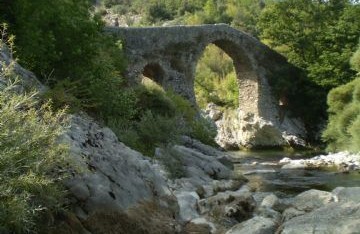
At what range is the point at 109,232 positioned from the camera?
5418 mm

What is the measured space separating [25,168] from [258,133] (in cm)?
2681

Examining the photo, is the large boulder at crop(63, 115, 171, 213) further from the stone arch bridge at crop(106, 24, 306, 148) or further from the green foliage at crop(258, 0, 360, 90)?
the green foliage at crop(258, 0, 360, 90)

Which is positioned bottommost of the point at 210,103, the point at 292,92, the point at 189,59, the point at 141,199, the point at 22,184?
the point at 210,103

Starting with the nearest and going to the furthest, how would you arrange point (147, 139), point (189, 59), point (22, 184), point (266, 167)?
point (22, 184)
point (147, 139)
point (266, 167)
point (189, 59)

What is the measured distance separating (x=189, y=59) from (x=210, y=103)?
26.9 feet

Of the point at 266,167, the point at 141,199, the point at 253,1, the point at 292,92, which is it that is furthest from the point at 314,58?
the point at 253,1

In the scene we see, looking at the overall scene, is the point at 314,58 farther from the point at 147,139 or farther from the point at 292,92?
the point at 147,139

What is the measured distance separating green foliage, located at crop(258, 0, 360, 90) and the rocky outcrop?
3.28 metres

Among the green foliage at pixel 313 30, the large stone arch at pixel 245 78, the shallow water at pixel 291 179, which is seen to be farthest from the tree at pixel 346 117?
the large stone arch at pixel 245 78

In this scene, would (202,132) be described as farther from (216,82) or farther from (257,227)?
(216,82)

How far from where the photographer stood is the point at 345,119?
70.1ft

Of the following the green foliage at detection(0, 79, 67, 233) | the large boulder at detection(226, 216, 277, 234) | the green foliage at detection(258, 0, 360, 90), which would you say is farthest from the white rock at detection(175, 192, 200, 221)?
the green foliage at detection(258, 0, 360, 90)

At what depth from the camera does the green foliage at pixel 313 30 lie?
92.2 feet

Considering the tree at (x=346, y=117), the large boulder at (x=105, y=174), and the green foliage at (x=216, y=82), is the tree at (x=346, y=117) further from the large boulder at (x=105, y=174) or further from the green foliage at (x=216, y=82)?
the large boulder at (x=105, y=174)
